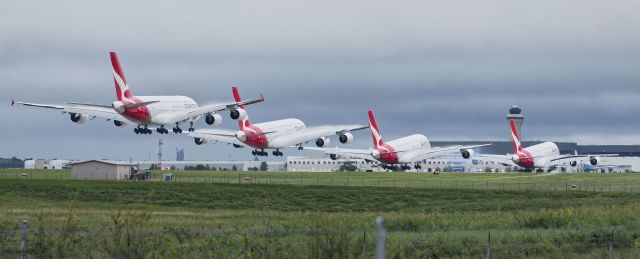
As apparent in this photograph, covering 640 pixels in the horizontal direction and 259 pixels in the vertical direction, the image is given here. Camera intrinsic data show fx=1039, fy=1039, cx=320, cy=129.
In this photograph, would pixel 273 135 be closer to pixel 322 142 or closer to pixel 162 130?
pixel 322 142

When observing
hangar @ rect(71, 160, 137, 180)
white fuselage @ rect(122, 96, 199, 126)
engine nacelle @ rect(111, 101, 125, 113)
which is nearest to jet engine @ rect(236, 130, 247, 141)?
hangar @ rect(71, 160, 137, 180)

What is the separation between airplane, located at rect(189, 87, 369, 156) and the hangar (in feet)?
53.8

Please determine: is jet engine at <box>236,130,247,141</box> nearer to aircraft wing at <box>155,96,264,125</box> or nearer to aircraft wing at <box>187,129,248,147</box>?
aircraft wing at <box>187,129,248,147</box>

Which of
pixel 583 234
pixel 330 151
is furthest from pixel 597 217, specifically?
pixel 330 151

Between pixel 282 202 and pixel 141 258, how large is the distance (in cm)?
7391

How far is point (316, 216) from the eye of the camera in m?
31.9

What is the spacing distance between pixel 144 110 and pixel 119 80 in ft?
15.5

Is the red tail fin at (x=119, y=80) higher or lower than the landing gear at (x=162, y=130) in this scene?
higher

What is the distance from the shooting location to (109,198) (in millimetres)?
98938

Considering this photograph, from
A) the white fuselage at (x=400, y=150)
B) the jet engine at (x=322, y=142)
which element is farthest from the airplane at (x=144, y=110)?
the white fuselage at (x=400, y=150)

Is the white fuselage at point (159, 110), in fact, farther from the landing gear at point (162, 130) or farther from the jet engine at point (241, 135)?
the jet engine at point (241, 135)

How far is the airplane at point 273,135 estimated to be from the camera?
500 feet

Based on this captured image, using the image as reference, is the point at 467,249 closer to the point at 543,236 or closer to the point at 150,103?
the point at 543,236

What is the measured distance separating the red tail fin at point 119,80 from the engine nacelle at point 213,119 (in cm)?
1278
